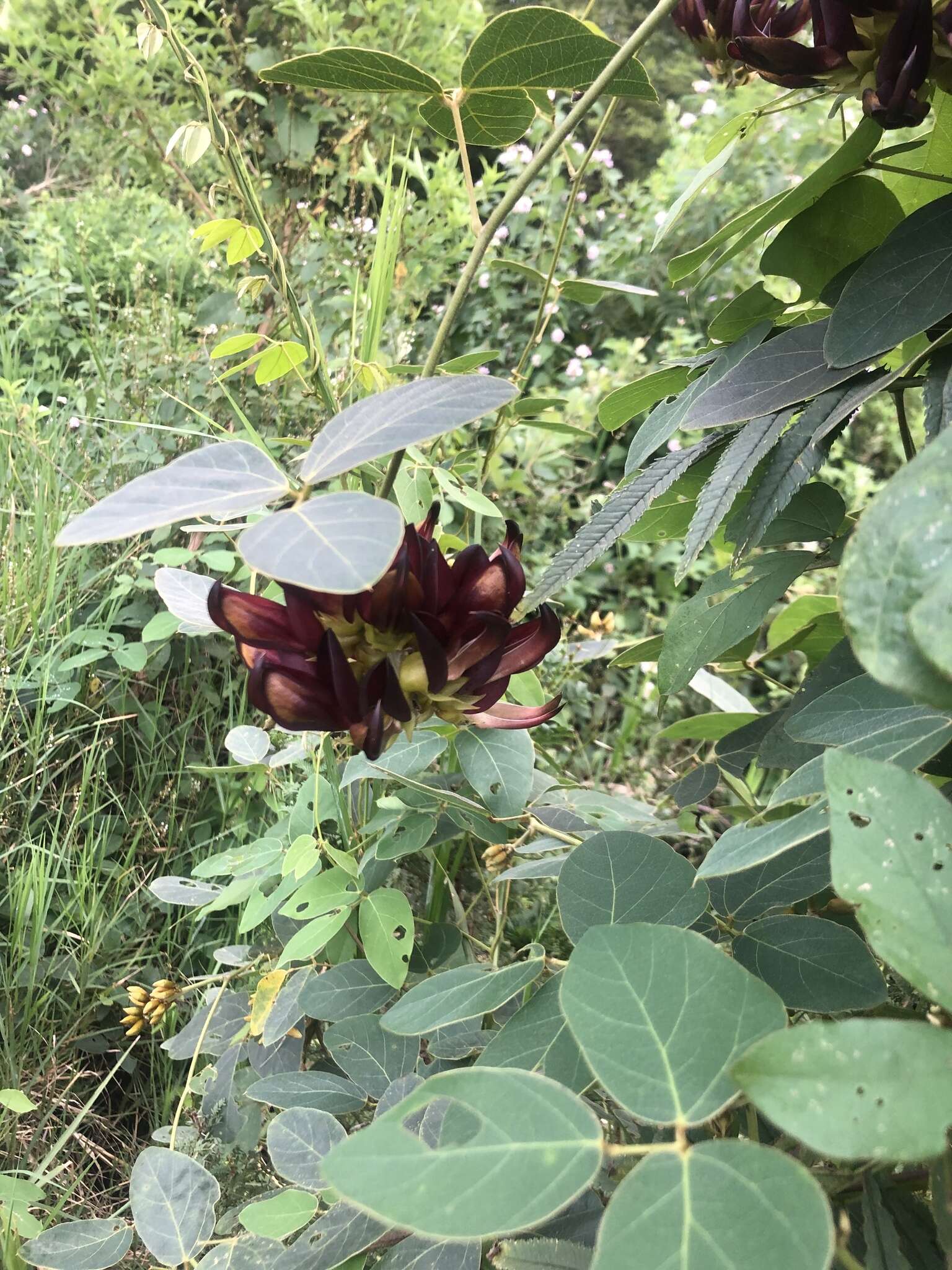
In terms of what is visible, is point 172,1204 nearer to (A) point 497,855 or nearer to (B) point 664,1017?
(A) point 497,855

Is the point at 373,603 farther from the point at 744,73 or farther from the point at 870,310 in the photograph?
the point at 744,73

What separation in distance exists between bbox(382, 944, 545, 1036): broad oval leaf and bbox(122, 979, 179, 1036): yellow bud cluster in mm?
400

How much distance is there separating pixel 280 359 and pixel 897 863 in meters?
0.44

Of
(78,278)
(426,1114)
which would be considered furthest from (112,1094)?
(78,278)

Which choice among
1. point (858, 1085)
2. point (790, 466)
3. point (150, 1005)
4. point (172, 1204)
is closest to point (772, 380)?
point (790, 466)

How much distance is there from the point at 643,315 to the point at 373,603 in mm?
2583

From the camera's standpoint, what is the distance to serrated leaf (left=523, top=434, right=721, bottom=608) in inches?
12.6

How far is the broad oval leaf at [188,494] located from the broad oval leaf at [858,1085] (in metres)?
0.20

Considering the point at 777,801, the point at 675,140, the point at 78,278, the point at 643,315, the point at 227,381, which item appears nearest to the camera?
the point at 777,801

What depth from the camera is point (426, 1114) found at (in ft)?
1.24

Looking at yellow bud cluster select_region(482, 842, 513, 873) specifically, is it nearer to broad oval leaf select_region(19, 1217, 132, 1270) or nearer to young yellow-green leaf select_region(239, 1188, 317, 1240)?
young yellow-green leaf select_region(239, 1188, 317, 1240)

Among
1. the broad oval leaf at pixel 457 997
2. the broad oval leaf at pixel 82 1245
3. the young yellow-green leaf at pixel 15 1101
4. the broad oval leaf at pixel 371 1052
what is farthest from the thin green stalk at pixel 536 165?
the young yellow-green leaf at pixel 15 1101

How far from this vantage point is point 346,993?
49 cm

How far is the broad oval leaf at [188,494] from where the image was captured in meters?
0.22
